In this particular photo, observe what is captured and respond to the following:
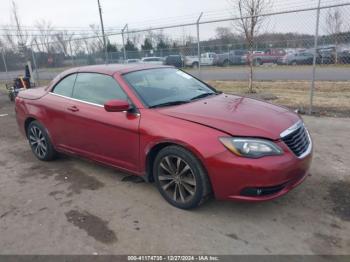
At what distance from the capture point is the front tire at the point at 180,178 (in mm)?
3311

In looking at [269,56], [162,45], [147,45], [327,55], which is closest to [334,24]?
[327,55]

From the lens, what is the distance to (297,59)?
1435 cm

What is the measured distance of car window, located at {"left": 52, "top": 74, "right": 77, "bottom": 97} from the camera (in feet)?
15.6

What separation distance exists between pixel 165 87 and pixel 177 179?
1.30 meters

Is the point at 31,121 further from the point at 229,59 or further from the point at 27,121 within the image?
the point at 229,59

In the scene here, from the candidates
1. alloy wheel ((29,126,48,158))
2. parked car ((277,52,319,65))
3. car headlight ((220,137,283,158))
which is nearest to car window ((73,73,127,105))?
alloy wheel ((29,126,48,158))

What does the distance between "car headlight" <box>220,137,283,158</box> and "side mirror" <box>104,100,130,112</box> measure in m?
1.24

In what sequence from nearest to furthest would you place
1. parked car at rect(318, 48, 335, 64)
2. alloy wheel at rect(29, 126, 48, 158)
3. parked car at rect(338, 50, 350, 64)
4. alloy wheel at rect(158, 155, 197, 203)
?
alloy wheel at rect(158, 155, 197, 203) → alloy wheel at rect(29, 126, 48, 158) → parked car at rect(318, 48, 335, 64) → parked car at rect(338, 50, 350, 64)

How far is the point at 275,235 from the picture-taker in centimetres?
311

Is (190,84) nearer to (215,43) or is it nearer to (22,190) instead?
(22,190)

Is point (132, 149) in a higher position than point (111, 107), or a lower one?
lower

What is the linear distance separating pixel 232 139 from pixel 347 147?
3.11 metres

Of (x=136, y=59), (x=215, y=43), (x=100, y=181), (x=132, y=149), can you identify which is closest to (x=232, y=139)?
(x=132, y=149)

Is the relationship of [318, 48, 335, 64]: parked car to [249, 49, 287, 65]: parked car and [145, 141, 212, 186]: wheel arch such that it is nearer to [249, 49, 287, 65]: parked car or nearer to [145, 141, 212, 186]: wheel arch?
[249, 49, 287, 65]: parked car
